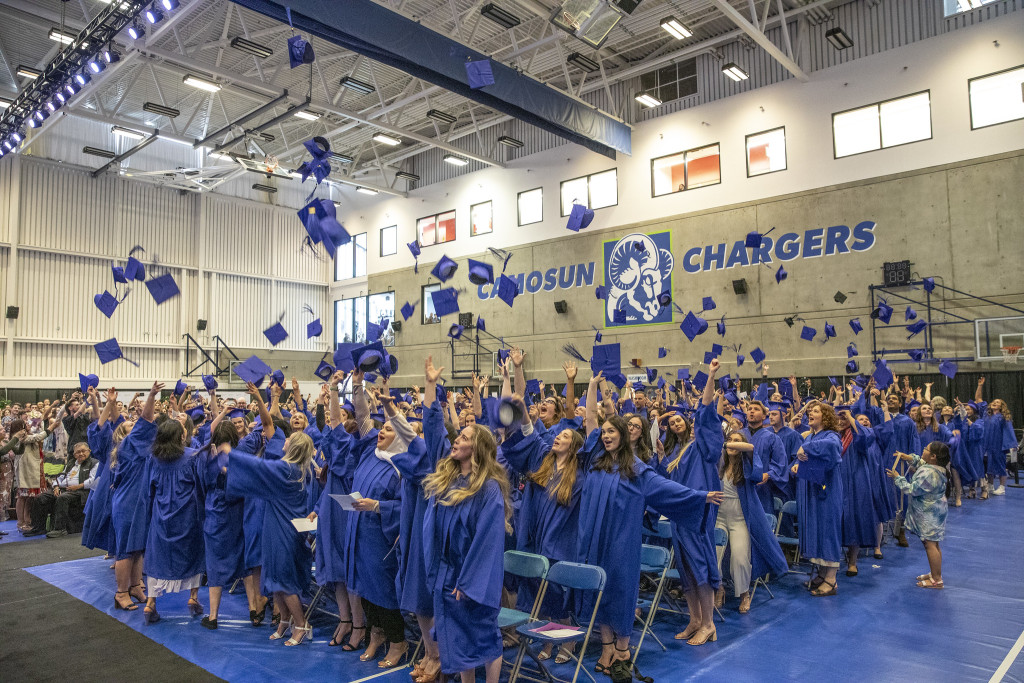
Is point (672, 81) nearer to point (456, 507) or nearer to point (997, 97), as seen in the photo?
point (997, 97)

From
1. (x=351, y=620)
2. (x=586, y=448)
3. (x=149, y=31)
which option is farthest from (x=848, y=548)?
(x=149, y=31)

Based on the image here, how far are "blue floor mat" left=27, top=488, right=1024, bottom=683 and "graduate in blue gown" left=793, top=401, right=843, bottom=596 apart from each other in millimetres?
324

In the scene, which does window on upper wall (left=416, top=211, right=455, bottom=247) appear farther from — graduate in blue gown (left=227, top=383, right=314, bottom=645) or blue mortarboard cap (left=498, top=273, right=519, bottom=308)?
graduate in blue gown (left=227, top=383, right=314, bottom=645)

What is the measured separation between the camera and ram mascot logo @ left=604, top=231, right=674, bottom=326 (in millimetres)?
18438

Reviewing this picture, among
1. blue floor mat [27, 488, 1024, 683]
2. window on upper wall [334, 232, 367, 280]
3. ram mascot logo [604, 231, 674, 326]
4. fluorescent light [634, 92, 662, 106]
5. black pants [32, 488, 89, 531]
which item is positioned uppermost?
fluorescent light [634, 92, 662, 106]

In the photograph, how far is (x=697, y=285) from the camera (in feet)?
58.5

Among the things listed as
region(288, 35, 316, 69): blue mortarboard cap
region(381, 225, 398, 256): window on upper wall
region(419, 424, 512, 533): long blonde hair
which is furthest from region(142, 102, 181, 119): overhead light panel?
region(419, 424, 512, 533): long blonde hair

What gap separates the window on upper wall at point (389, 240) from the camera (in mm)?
25625

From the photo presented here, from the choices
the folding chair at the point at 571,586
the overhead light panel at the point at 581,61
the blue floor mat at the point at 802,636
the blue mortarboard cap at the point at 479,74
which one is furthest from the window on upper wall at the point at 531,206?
the folding chair at the point at 571,586

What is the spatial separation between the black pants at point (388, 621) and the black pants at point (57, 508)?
7782 millimetres

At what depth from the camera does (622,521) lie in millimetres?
4715

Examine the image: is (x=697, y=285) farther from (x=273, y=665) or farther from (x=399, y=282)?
(x=273, y=665)

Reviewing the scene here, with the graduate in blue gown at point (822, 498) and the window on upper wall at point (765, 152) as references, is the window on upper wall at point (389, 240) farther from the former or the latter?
the graduate in blue gown at point (822, 498)

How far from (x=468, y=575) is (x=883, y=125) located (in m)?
15.6
